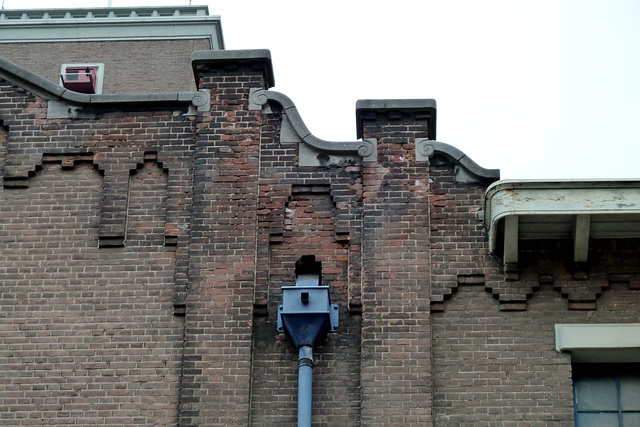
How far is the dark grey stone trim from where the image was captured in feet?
43.5

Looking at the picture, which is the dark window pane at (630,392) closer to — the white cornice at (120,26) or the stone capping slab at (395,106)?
the stone capping slab at (395,106)

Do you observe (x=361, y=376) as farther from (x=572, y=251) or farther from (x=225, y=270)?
(x=572, y=251)

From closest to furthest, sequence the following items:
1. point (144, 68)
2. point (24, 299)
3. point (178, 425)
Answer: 1. point (178, 425)
2. point (24, 299)
3. point (144, 68)

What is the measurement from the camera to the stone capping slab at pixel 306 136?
1337 cm

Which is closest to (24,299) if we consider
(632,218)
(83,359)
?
(83,359)

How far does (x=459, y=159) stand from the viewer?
13.3 metres

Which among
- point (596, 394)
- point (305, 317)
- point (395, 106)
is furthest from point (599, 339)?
point (395, 106)

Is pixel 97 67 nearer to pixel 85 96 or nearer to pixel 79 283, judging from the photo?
pixel 85 96

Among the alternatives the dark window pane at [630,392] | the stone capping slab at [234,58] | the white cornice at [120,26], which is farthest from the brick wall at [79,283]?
the white cornice at [120,26]

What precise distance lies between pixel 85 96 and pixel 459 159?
14.9 ft

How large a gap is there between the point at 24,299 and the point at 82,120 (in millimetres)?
2344

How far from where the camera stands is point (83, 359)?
1248 cm

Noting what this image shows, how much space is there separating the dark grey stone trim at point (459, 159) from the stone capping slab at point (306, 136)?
55cm

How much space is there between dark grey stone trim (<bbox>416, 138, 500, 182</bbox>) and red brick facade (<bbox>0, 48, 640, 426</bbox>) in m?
0.07
